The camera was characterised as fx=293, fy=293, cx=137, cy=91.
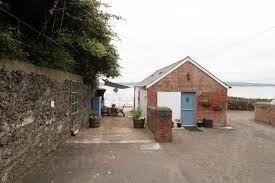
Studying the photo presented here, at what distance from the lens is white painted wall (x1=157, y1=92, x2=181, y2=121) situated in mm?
19266

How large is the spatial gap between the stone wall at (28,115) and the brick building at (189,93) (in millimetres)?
8517

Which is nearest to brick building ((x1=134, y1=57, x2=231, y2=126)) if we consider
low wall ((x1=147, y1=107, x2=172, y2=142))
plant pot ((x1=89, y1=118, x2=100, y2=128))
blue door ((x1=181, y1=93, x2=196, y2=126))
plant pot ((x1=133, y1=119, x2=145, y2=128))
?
blue door ((x1=181, y1=93, x2=196, y2=126))

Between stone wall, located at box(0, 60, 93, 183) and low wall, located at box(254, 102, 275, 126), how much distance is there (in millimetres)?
16025

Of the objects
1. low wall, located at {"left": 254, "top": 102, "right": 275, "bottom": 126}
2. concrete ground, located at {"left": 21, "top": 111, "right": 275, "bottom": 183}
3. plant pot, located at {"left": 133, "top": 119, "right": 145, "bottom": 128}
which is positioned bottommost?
concrete ground, located at {"left": 21, "top": 111, "right": 275, "bottom": 183}

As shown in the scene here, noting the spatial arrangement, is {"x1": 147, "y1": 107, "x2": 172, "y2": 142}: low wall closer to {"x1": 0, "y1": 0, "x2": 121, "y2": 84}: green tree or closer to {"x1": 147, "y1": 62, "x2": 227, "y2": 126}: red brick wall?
{"x1": 0, "y1": 0, "x2": 121, "y2": 84}: green tree

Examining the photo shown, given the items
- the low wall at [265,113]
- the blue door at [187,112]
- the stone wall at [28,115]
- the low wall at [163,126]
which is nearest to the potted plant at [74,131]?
the stone wall at [28,115]

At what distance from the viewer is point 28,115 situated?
7.63 metres

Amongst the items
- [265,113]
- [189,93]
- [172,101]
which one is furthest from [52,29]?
[265,113]

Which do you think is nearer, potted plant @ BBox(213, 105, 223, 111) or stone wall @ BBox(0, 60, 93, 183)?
stone wall @ BBox(0, 60, 93, 183)

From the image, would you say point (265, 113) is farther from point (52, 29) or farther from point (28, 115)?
point (28, 115)

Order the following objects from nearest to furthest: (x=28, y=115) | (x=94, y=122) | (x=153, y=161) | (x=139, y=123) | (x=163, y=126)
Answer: (x=28, y=115) < (x=153, y=161) < (x=163, y=126) < (x=94, y=122) < (x=139, y=123)

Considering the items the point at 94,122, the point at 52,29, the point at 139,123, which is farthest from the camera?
the point at 139,123

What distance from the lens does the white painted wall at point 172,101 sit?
19266 mm

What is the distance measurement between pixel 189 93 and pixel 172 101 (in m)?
1.31
